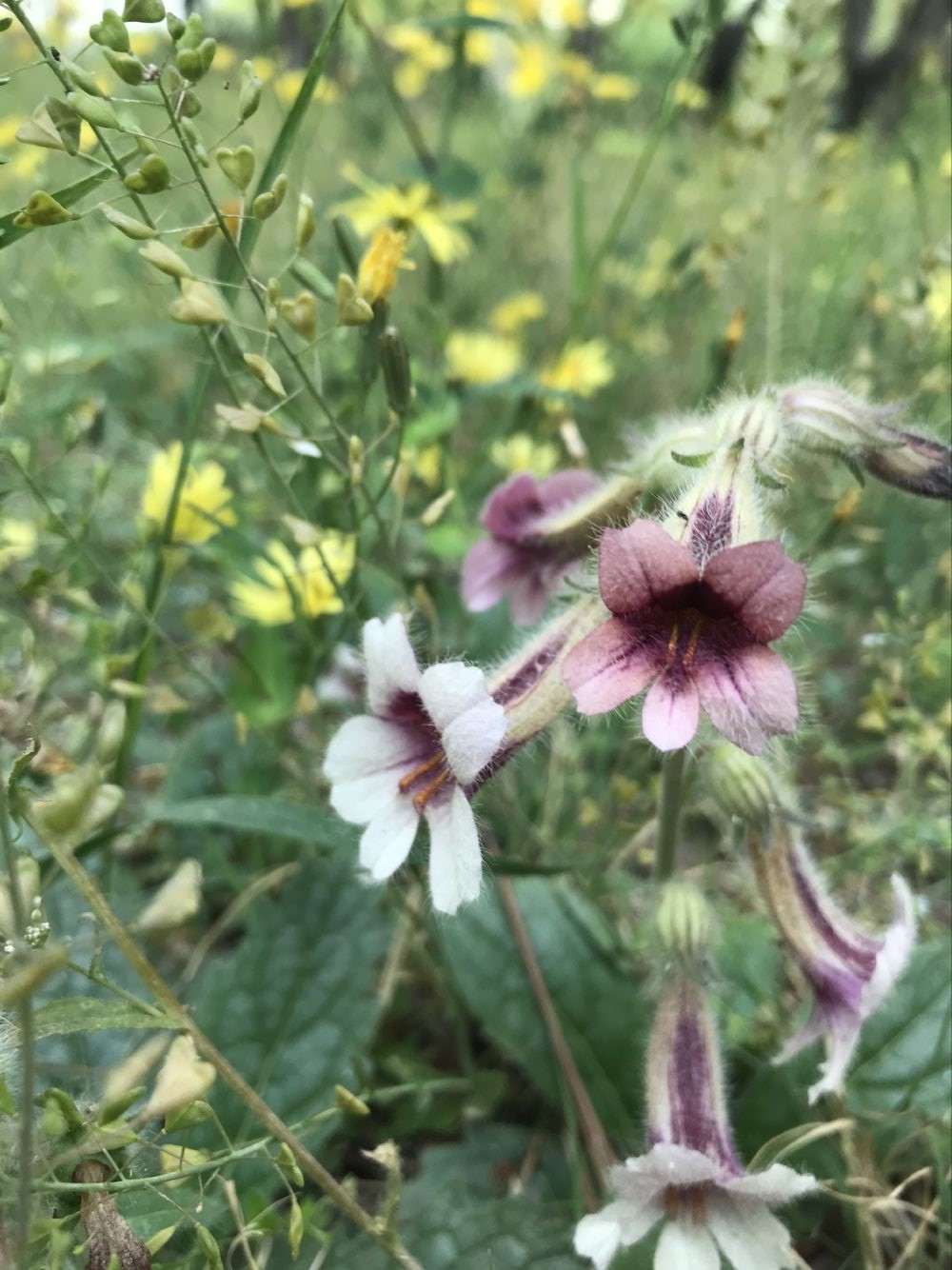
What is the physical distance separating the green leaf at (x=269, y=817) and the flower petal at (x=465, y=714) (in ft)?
0.94

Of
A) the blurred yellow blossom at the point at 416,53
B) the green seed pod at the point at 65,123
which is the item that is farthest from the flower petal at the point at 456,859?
the blurred yellow blossom at the point at 416,53

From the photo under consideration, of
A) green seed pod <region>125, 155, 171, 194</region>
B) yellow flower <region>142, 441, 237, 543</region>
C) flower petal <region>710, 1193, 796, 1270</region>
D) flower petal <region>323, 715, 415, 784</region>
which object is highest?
yellow flower <region>142, 441, 237, 543</region>

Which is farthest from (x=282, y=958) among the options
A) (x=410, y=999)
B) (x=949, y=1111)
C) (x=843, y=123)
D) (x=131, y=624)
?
(x=843, y=123)

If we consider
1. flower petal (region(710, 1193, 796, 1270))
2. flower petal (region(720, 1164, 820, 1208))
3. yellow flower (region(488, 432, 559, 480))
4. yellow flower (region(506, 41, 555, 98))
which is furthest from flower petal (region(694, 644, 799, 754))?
yellow flower (region(506, 41, 555, 98))

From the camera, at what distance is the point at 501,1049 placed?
1.57 m

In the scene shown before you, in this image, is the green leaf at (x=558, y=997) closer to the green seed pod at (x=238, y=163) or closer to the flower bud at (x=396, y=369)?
the flower bud at (x=396, y=369)

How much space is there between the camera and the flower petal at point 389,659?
1.01 m

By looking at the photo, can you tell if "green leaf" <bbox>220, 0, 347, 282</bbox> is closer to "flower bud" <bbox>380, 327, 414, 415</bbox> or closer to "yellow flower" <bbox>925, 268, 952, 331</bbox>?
"flower bud" <bbox>380, 327, 414, 415</bbox>

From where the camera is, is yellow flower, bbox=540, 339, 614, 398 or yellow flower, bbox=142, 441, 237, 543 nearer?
yellow flower, bbox=142, 441, 237, 543

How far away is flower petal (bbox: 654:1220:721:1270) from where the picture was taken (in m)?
0.99

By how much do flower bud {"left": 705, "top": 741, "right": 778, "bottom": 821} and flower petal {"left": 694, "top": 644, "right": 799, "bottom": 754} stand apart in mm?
258

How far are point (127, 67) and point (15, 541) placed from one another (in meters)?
0.82

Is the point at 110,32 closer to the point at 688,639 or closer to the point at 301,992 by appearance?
the point at 688,639

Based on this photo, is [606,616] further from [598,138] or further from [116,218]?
[598,138]
